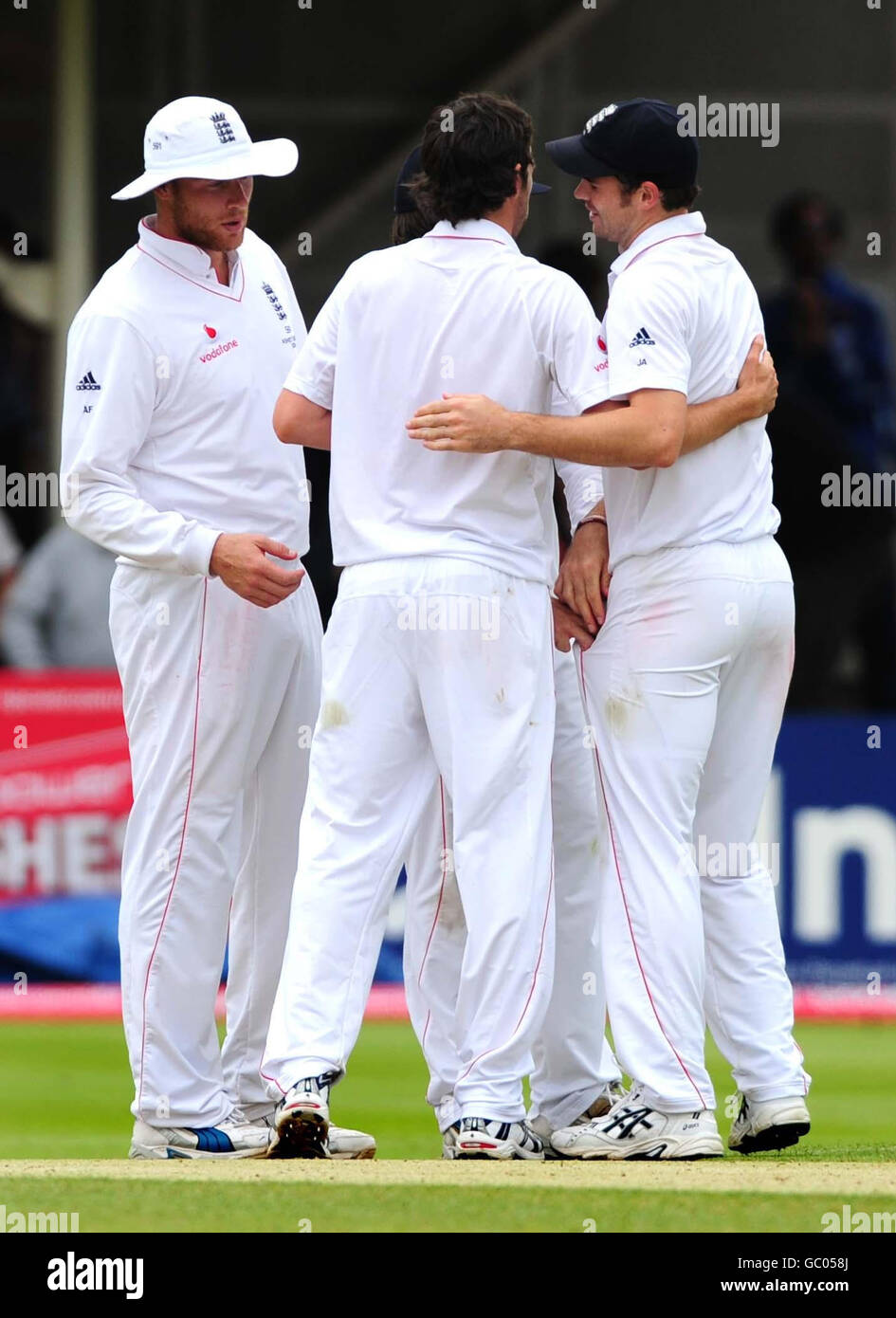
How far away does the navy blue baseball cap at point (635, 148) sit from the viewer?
457 centimetres

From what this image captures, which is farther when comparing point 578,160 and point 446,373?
point 578,160

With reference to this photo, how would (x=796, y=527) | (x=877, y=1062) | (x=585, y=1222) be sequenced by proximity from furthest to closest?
1. (x=796, y=527)
2. (x=877, y=1062)
3. (x=585, y=1222)

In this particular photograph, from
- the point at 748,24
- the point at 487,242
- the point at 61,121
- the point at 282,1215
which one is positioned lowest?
the point at 282,1215

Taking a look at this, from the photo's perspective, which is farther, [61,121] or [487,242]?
[61,121]

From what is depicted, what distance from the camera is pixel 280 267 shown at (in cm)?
537

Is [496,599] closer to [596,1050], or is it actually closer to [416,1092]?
[596,1050]

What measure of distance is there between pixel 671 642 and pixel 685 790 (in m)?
0.31

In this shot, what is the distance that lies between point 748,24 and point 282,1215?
1108cm

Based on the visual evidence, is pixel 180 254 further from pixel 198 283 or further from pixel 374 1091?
pixel 374 1091

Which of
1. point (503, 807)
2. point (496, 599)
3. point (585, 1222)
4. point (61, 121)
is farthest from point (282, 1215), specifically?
point (61, 121)

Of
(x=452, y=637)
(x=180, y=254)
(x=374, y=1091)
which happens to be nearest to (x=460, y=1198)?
(x=452, y=637)

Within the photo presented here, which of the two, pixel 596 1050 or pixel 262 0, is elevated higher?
pixel 262 0

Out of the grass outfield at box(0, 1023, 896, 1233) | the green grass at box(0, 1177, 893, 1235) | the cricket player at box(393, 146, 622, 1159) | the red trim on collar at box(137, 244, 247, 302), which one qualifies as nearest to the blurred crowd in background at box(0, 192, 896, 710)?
the red trim on collar at box(137, 244, 247, 302)

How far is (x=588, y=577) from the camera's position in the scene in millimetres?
4719
